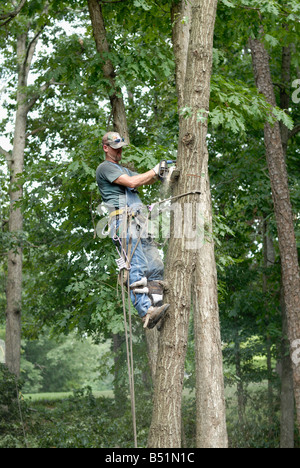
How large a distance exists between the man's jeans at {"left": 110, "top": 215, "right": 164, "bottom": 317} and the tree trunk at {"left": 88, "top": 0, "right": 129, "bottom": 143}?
3295 millimetres

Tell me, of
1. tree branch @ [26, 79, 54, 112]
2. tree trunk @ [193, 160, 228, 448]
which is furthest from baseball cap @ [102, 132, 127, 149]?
tree branch @ [26, 79, 54, 112]

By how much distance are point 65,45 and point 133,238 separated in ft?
18.6

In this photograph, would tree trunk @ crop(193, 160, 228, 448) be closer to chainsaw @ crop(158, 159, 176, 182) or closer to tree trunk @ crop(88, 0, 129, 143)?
tree trunk @ crop(88, 0, 129, 143)

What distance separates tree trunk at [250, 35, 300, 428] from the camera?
1044cm

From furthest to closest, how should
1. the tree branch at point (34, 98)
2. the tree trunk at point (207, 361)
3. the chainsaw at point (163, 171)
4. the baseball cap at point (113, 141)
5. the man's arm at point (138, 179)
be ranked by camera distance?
the tree branch at point (34, 98), the tree trunk at point (207, 361), the baseball cap at point (113, 141), the man's arm at point (138, 179), the chainsaw at point (163, 171)

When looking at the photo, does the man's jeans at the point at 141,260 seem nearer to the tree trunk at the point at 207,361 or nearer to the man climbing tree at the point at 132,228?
the man climbing tree at the point at 132,228

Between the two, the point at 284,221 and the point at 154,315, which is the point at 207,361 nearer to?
the point at 154,315

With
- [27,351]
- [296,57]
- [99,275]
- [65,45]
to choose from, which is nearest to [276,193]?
[296,57]

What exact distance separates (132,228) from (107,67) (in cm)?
396

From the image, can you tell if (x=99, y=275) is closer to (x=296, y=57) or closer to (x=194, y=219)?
(x=194, y=219)

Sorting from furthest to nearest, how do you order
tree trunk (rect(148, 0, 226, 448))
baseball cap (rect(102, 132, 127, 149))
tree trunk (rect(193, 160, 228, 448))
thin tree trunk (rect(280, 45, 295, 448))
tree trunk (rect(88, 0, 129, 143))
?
thin tree trunk (rect(280, 45, 295, 448)) → tree trunk (rect(88, 0, 129, 143)) → tree trunk (rect(193, 160, 228, 448)) → baseball cap (rect(102, 132, 127, 149)) → tree trunk (rect(148, 0, 226, 448))

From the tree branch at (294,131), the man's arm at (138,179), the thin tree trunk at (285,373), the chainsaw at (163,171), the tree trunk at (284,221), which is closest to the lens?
the chainsaw at (163,171)

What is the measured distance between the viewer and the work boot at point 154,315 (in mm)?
4355

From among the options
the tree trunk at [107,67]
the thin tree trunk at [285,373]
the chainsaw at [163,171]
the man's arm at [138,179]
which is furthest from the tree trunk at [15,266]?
the chainsaw at [163,171]
